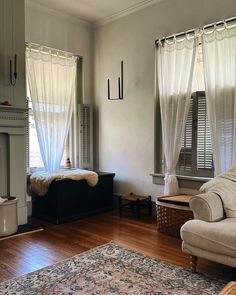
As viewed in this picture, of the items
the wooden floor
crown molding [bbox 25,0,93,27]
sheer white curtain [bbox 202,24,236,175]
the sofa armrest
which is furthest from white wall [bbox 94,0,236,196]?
the sofa armrest

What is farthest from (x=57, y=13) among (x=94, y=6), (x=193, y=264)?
(x=193, y=264)

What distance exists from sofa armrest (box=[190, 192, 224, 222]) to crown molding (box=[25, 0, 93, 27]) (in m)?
3.41

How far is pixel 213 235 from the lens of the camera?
7.20 ft

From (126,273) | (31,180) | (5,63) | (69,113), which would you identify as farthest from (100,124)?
(126,273)

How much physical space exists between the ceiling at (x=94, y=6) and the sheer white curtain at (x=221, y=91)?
1.25 meters

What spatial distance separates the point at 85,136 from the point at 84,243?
81.5 inches

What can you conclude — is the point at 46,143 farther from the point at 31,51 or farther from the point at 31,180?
the point at 31,51

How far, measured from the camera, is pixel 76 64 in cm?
462

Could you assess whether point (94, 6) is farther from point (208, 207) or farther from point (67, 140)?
point (208, 207)

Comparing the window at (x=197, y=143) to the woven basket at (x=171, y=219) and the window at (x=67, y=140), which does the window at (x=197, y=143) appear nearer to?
the woven basket at (x=171, y=219)

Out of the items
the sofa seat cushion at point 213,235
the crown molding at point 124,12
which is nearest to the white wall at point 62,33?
the crown molding at point 124,12

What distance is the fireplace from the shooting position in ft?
11.4

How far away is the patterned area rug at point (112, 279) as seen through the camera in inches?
82.5

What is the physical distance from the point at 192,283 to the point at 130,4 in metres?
3.64
